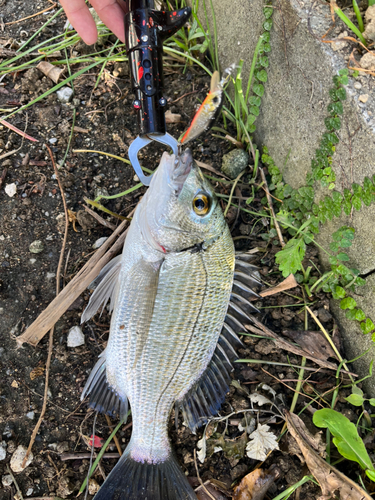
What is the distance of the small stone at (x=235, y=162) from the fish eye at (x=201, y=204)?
0.88 meters

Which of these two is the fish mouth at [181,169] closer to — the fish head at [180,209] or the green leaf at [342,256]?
the fish head at [180,209]

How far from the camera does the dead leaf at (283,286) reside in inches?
107

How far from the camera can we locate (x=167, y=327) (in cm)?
223

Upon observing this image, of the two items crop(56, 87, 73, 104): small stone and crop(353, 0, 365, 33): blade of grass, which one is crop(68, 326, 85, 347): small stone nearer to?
crop(56, 87, 73, 104): small stone

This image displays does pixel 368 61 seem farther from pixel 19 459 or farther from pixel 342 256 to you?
pixel 19 459

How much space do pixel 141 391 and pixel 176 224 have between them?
1102 mm

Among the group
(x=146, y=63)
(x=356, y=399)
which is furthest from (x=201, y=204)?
(x=356, y=399)

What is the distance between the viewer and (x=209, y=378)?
7.94 ft

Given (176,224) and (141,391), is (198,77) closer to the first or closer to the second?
(176,224)

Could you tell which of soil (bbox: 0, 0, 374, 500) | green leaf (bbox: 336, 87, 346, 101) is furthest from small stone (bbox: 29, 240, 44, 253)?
green leaf (bbox: 336, 87, 346, 101)

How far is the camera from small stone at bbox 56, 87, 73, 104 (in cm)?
312

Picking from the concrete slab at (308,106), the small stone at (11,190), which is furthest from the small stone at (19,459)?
the concrete slab at (308,106)

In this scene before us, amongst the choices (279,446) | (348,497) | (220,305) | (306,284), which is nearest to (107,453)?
(279,446)

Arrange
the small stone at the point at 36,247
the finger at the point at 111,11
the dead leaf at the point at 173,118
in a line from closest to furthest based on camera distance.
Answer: the finger at the point at 111,11, the small stone at the point at 36,247, the dead leaf at the point at 173,118
